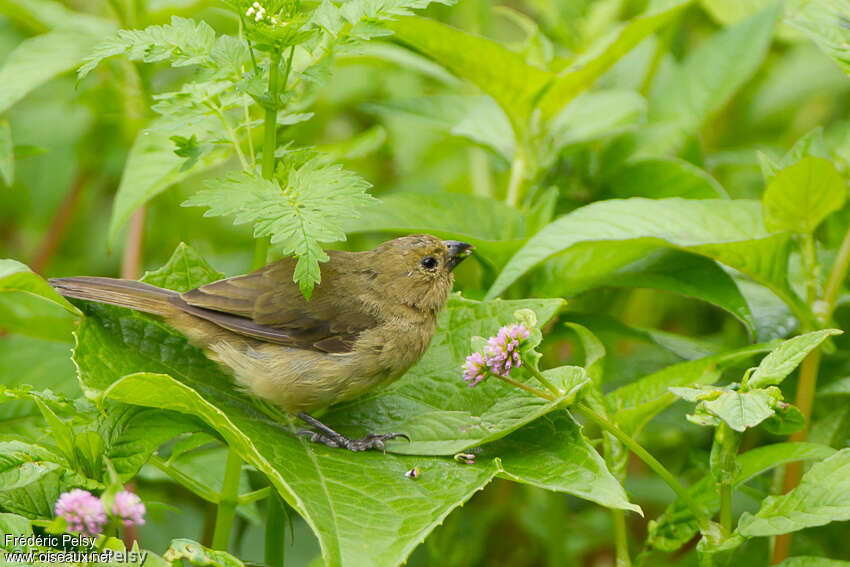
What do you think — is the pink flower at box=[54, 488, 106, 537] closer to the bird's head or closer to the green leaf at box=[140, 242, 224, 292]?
the green leaf at box=[140, 242, 224, 292]

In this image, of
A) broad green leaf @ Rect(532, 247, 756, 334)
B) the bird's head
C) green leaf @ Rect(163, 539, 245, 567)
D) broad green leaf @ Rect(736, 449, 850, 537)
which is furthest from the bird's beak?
green leaf @ Rect(163, 539, 245, 567)

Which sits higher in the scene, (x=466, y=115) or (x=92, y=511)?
(x=466, y=115)

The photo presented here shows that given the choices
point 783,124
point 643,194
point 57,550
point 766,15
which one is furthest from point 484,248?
point 783,124

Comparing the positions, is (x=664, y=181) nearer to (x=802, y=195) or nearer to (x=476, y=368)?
(x=802, y=195)

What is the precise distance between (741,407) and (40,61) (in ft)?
8.56

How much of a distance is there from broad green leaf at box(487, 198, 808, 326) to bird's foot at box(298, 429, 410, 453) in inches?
20.9

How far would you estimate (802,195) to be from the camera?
9.09 feet

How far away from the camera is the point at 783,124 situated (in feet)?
18.0

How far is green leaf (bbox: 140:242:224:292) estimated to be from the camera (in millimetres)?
2992

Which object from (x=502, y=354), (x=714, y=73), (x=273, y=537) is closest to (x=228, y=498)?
(x=273, y=537)

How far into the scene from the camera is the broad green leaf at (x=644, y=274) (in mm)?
2936

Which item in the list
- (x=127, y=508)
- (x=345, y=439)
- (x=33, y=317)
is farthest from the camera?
(x=33, y=317)

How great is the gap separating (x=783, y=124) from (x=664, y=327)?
1.52 meters

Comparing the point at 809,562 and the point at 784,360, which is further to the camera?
the point at 809,562
